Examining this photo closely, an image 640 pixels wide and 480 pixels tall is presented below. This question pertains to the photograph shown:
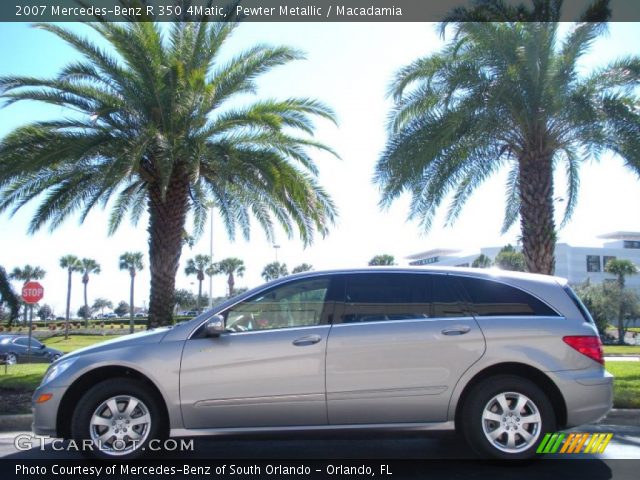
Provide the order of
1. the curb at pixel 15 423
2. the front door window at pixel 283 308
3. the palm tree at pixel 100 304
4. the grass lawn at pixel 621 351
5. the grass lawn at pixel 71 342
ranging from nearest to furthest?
the front door window at pixel 283 308 < the curb at pixel 15 423 < the grass lawn at pixel 621 351 < the grass lawn at pixel 71 342 < the palm tree at pixel 100 304

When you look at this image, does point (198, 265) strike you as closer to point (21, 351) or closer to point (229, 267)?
point (229, 267)

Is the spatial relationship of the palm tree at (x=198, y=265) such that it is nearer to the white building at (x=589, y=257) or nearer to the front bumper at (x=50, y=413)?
the white building at (x=589, y=257)

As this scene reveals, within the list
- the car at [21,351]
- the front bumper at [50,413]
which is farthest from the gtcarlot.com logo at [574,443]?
the car at [21,351]

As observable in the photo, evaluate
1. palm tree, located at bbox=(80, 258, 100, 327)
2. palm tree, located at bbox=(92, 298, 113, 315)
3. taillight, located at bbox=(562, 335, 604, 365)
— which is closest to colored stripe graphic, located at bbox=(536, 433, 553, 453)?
taillight, located at bbox=(562, 335, 604, 365)

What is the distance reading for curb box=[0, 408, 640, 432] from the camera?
712 cm

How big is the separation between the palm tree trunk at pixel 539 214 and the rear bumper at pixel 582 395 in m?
7.05

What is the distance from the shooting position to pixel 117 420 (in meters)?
5.19

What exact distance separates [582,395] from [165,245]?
31.3 feet

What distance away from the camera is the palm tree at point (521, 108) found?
36.9 ft

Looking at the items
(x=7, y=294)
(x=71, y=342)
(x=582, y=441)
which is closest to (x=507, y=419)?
(x=582, y=441)

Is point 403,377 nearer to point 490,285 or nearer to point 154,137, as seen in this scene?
point 490,285

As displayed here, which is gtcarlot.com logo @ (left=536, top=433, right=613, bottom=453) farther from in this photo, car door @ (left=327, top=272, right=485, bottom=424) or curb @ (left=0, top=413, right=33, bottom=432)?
curb @ (left=0, top=413, right=33, bottom=432)

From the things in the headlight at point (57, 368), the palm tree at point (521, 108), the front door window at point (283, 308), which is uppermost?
the palm tree at point (521, 108)

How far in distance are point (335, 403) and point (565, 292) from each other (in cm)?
242
